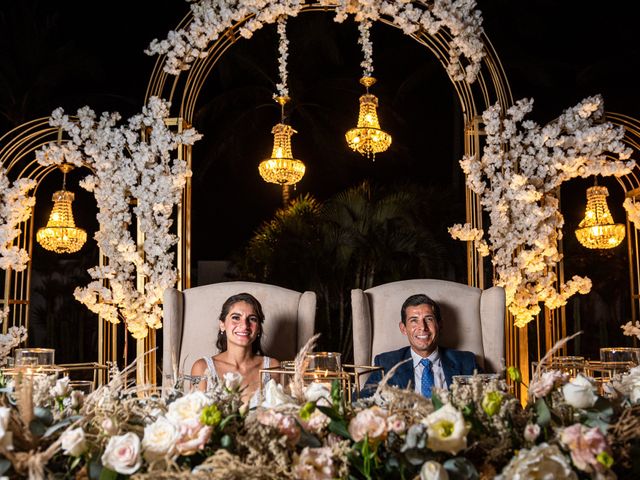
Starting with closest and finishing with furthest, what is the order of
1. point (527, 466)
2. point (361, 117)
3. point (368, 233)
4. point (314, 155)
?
point (527, 466), point (361, 117), point (368, 233), point (314, 155)

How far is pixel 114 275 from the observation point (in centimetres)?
480

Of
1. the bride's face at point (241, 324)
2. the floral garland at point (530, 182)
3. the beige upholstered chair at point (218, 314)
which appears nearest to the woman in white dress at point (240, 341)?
the bride's face at point (241, 324)

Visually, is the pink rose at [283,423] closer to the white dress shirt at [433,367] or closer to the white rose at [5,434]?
the white rose at [5,434]

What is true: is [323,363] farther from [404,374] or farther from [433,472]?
[404,374]

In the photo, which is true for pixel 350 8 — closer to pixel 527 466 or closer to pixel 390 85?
pixel 527 466

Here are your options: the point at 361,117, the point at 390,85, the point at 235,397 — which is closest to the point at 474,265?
the point at 361,117

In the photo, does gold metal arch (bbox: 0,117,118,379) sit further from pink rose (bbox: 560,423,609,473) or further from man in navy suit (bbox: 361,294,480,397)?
pink rose (bbox: 560,423,609,473)

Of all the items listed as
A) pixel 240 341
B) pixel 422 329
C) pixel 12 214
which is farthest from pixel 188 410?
pixel 12 214

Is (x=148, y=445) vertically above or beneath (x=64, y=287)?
beneath

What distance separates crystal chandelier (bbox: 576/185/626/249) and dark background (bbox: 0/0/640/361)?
1.91 m

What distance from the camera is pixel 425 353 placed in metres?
3.65

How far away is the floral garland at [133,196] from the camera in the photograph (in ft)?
15.3

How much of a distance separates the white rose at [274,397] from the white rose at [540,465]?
441 millimetres

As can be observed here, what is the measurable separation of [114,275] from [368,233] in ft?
12.3
